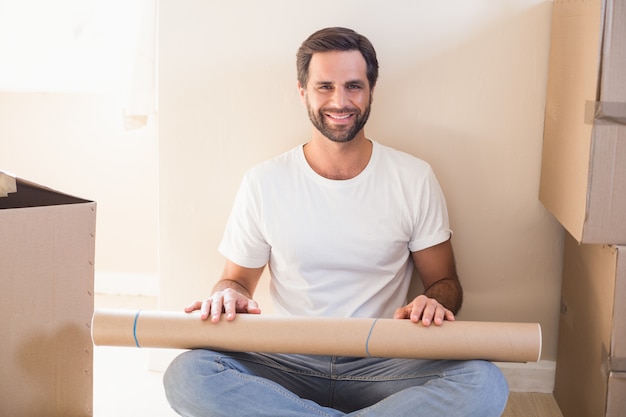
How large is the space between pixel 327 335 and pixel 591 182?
1.96ft

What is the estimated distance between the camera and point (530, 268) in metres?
2.06

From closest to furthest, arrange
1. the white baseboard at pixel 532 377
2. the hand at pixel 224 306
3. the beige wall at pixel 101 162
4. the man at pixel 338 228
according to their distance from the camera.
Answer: the hand at pixel 224 306 → the man at pixel 338 228 → the white baseboard at pixel 532 377 → the beige wall at pixel 101 162

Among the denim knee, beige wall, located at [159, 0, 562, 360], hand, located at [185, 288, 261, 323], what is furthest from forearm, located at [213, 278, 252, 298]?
the denim knee

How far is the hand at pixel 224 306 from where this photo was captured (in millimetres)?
1605

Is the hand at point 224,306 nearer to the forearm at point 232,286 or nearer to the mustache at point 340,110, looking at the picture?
the forearm at point 232,286

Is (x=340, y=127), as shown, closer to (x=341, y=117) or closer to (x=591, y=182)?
(x=341, y=117)

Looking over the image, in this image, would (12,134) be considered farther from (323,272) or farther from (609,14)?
(609,14)

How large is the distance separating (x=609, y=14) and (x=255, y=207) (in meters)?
0.88

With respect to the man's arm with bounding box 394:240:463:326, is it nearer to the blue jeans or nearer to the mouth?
the blue jeans

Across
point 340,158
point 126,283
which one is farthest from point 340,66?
point 126,283

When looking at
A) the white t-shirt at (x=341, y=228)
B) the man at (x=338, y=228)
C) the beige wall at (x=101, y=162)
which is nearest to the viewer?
the man at (x=338, y=228)

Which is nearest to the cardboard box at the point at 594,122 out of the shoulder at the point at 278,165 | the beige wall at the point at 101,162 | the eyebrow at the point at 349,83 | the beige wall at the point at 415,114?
the beige wall at the point at 415,114

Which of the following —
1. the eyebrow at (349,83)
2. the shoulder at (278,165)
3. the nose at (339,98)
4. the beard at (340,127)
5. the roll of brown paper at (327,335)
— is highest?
the eyebrow at (349,83)

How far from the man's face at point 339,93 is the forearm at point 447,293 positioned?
15.7 inches
